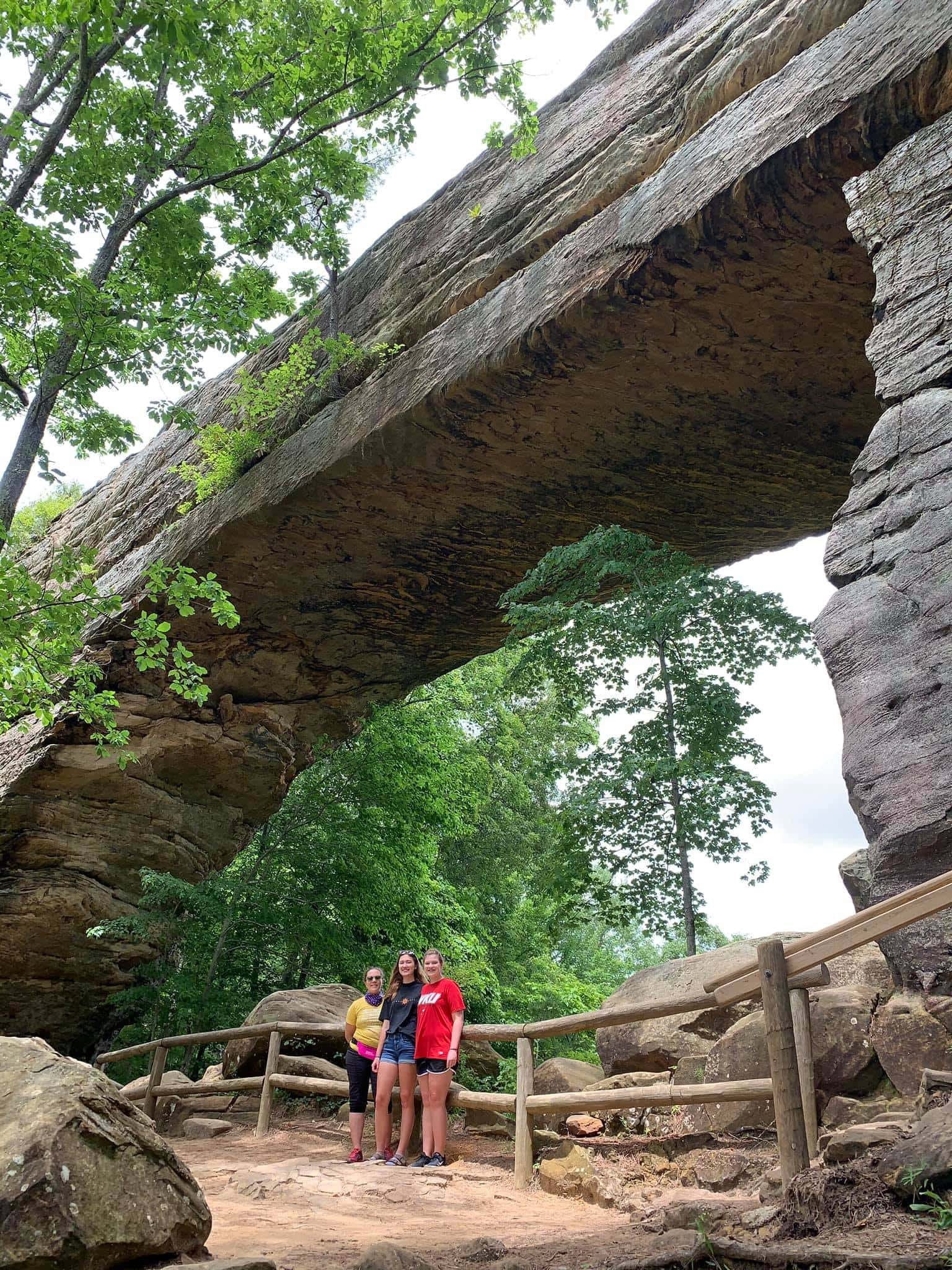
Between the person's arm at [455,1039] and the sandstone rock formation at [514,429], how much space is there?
→ 10.6 ft

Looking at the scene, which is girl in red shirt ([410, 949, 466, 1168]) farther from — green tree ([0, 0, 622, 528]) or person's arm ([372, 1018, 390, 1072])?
green tree ([0, 0, 622, 528])

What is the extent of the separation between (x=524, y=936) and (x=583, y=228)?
548 inches

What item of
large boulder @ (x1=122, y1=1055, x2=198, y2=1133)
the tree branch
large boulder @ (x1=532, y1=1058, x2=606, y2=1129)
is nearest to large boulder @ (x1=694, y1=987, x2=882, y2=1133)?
large boulder @ (x1=532, y1=1058, x2=606, y2=1129)

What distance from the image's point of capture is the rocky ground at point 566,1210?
2.57 metres

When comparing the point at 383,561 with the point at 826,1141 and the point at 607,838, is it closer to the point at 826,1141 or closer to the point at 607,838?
the point at 607,838

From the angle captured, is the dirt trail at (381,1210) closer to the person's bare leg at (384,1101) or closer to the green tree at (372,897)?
the person's bare leg at (384,1101)

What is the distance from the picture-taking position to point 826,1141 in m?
3.74

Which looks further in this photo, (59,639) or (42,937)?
(42,937)

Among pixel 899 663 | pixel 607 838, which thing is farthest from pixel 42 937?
pixel 899 663

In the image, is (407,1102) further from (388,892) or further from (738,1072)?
(388,892)

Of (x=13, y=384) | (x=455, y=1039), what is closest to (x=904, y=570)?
(x=455, y=1039)

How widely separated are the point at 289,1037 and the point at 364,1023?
2.58m

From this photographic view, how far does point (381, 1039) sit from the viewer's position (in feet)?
20.5

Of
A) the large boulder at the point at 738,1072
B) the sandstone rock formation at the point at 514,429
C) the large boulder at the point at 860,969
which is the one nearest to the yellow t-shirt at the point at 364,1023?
the large boulder at the point at 738,1072
